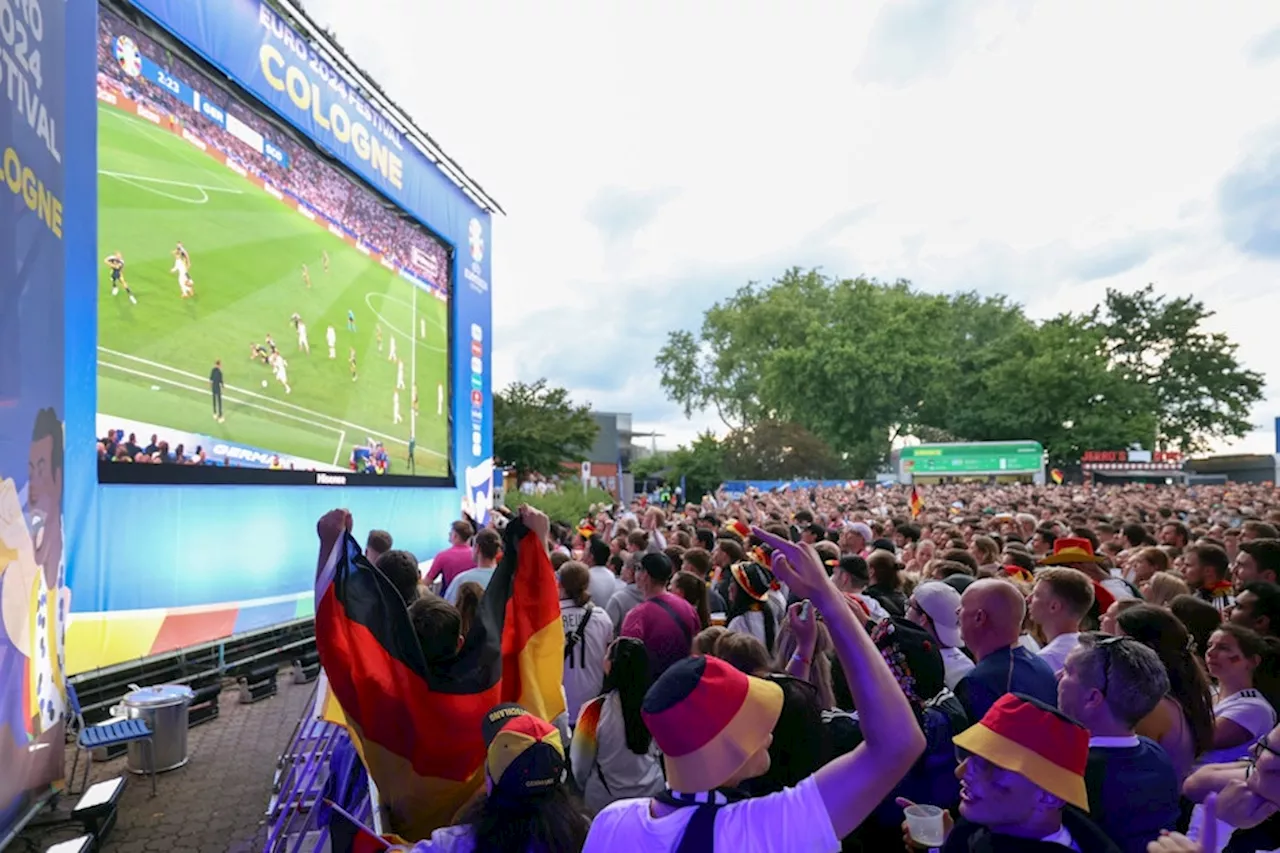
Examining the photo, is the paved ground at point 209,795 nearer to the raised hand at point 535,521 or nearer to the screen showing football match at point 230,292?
the screen showing football match at point 230,292

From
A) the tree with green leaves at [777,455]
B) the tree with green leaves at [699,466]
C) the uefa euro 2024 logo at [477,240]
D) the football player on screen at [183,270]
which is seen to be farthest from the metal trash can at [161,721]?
the tree with green leaves at [777,455]

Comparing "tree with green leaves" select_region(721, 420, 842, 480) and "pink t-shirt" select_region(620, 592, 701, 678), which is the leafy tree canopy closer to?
"tree with green leaves" select_region(721, 420, 842, 480)

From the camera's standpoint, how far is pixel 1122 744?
2332 millimetres

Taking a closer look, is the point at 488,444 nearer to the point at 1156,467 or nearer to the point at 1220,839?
the point at 1220,839

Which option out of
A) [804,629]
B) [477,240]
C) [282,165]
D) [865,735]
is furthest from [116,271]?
[477,240]

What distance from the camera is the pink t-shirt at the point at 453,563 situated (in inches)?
269

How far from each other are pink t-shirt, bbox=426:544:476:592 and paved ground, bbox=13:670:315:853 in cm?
192

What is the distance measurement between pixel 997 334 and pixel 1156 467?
21585 millimetres

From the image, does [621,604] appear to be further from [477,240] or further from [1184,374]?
[1184,374]

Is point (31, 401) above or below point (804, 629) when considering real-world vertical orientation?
above

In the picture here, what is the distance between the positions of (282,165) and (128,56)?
261 cm

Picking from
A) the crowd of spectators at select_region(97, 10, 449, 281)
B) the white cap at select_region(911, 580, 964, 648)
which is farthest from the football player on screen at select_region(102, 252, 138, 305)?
the white cap at select_region(911, 580, 964, 648)

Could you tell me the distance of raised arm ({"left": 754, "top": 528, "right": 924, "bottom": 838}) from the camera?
144 cm

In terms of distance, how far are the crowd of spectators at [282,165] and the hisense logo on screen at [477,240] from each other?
1.11 meters
